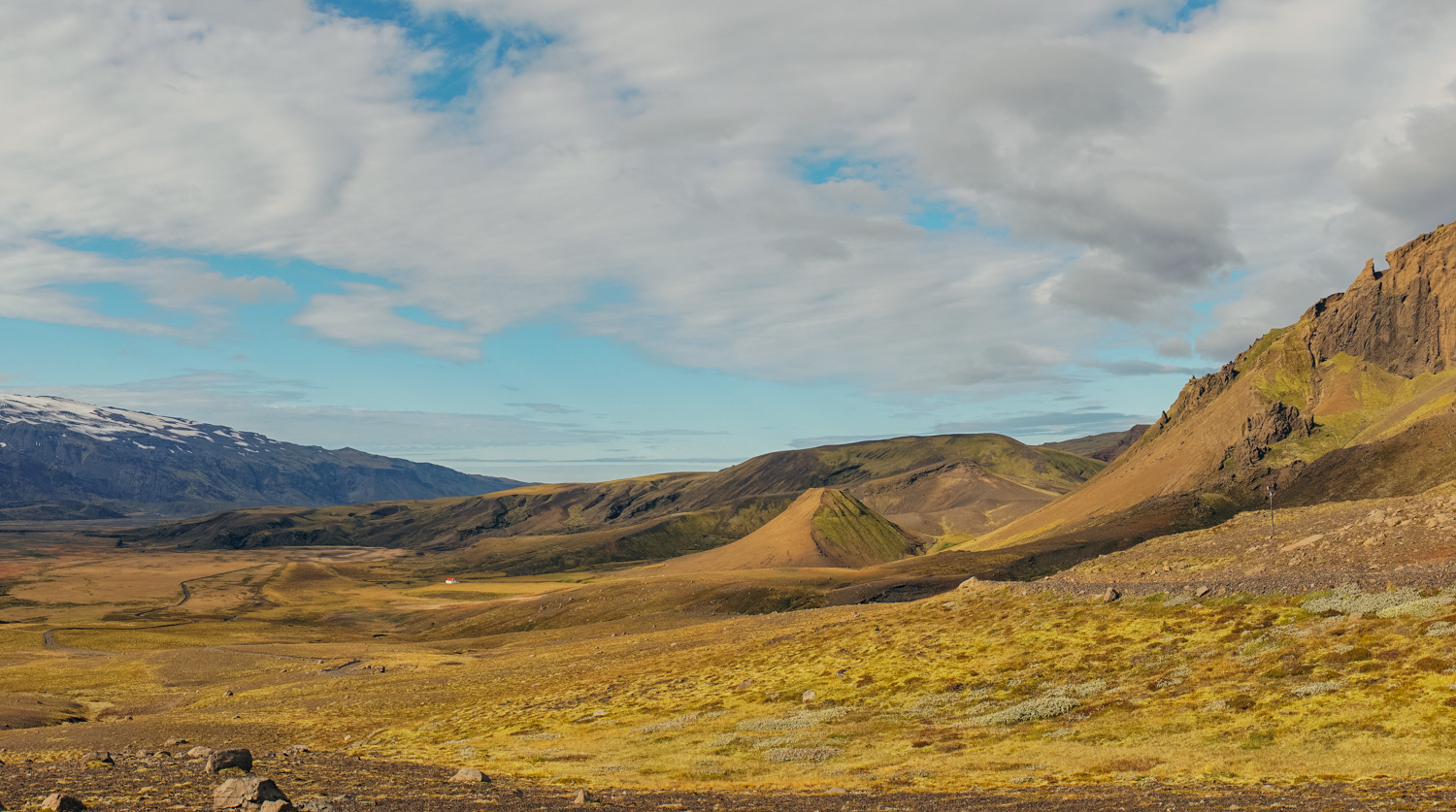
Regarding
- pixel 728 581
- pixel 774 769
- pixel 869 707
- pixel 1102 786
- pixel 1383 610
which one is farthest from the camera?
pixel 728 581

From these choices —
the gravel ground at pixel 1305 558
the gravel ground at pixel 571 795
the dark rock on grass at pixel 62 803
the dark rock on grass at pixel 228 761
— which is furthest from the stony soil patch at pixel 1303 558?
the dark rock on grass at pixel 62 803

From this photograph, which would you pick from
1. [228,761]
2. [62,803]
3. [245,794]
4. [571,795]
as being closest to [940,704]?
[571,795]

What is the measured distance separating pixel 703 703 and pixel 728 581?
364 feet

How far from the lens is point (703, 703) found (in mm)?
51094

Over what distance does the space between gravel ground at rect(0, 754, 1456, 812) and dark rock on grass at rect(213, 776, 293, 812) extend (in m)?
1.97

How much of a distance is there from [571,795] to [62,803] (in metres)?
14.6

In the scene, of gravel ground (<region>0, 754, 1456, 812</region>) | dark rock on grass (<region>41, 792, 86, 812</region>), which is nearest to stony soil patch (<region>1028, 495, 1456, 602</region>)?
gravel ground (<region>0, 754, 1456, 812</region>)

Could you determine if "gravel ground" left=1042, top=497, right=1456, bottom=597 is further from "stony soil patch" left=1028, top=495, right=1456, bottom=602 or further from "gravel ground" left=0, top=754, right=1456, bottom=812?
"gravel ground" left=0, top=754, right=1456, bottom=812

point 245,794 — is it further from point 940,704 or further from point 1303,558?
point 1303,558

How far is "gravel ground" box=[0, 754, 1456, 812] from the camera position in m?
22.1

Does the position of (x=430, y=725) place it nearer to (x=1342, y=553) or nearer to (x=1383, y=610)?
(x=1383, y=610)

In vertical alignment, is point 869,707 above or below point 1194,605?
below

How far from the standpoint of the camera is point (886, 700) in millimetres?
44906

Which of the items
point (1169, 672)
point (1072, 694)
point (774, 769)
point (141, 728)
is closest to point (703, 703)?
point (774, 769)
